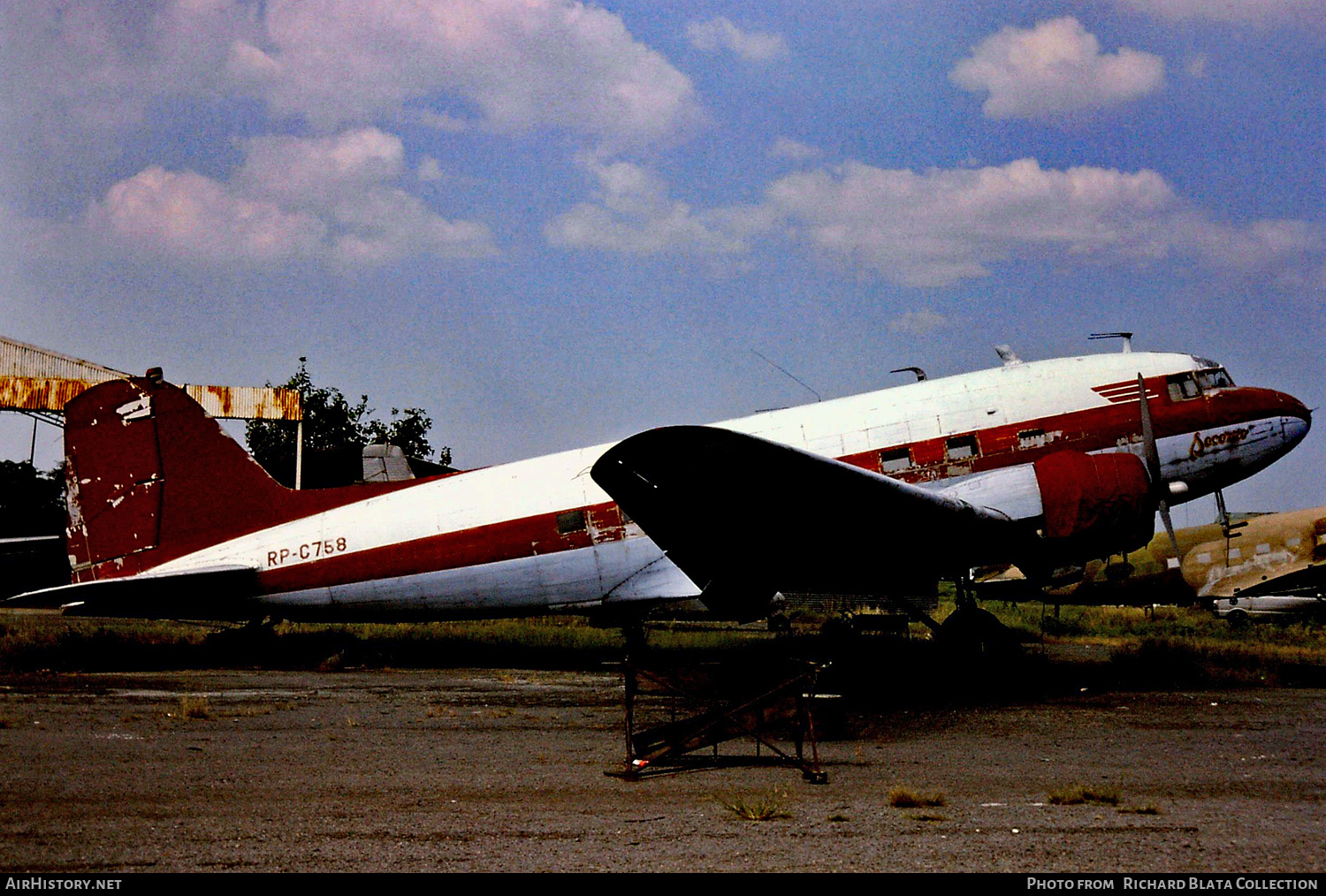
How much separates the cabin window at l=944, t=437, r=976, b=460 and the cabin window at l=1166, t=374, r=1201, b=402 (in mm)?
2821

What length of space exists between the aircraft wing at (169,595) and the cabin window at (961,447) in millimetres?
9862

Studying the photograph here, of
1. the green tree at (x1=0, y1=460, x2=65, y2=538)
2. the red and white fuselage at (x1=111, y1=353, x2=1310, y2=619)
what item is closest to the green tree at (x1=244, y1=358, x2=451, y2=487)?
the green tree at (x1=0, y1=460, x2=65, y2=538)

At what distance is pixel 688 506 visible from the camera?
11.2 m

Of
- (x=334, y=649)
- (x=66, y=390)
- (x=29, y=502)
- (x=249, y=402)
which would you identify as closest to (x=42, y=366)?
(x=66, y=390)

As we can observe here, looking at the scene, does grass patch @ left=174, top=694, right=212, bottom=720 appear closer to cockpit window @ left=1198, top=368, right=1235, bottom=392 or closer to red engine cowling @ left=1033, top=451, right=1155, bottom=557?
red engine cowling @ left=1033, top=451, right=1155, bottom=557

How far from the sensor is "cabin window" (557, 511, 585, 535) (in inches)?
552

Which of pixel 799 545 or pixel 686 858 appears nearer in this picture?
pixel 686 858

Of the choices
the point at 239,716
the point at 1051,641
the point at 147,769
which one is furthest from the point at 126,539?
the point at 1051,641

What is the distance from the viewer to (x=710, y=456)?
33.3 ft

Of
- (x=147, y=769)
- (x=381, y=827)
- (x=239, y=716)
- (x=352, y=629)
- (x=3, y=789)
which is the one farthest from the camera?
(x=352, y=629)

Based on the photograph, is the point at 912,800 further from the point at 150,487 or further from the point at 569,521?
the point at 150,487

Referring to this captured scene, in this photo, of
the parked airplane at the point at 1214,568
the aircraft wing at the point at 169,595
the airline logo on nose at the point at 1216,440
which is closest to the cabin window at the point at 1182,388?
the airline logo on nose at the point at 1216,440

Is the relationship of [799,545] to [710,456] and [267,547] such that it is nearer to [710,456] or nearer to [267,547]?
[710,456]

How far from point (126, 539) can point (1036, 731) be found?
1240cm
